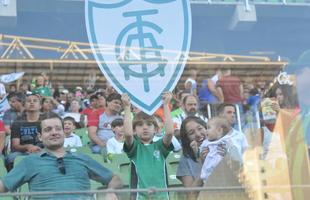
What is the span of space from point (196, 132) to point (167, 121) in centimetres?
25

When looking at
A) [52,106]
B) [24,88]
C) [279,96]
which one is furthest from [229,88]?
[24,88]

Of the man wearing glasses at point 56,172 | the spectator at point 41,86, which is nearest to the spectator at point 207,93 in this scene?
the spectator at point 41,86

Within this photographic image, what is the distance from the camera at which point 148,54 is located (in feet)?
15.8

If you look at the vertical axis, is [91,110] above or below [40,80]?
below

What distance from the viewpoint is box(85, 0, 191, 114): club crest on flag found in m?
4.74

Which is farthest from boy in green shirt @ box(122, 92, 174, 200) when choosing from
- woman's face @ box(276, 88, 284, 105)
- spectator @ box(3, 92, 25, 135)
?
spectator @ box(3, 92, 25, 135)

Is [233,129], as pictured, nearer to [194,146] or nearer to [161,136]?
[194,146]

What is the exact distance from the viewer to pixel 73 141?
4.69 meters

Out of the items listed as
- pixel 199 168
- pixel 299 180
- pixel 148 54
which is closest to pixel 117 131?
pixel 148 54

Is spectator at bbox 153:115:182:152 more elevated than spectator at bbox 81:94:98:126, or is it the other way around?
spectator at bbox 81:94:98:126

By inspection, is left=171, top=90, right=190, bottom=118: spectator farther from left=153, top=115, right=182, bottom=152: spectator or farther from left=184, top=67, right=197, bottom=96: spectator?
left=153, top=115, right=182, bottom=152: spectator

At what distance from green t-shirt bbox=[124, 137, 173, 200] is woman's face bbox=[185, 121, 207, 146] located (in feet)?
0.99

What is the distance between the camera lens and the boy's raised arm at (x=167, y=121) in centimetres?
424

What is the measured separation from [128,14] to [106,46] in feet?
1.00
